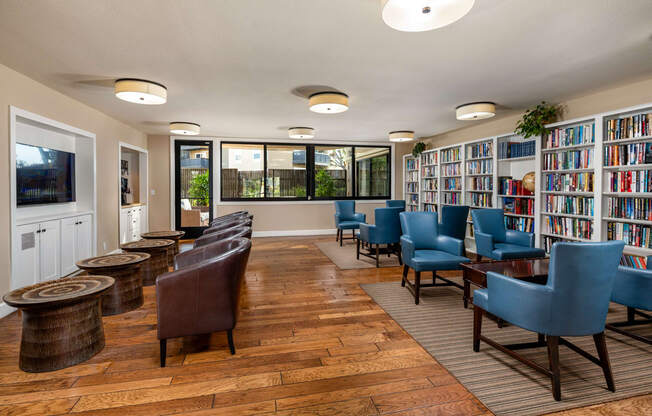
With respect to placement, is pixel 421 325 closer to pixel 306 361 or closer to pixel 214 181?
pixel 306 361

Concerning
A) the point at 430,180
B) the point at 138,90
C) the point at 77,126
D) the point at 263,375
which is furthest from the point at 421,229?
the point at 77,126

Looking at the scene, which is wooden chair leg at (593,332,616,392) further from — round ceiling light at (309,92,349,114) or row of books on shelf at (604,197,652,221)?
round ceiling light at (309,92,349,114)

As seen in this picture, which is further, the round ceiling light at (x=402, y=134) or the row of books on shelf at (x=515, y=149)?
the round ceiling light at (x=402, y=134)

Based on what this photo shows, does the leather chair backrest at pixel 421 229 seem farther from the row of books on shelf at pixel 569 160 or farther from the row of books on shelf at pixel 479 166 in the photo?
the row of books on shelf at pixel 479 166

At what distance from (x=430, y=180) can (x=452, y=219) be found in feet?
9.80

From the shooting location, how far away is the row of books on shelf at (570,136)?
14.5ft

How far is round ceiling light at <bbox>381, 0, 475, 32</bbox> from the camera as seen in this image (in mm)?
2049

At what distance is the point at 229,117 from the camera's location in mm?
6227

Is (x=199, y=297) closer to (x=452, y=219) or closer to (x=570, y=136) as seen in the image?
(x=452, y=219)

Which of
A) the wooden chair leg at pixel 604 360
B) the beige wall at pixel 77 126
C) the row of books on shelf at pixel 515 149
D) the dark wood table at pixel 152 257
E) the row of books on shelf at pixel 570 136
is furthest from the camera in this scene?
the row of books on shelf at pixel 515 149

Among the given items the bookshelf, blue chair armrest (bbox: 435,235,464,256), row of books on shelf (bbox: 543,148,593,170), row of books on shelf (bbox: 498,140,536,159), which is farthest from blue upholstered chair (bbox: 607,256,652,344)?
the bookshelf

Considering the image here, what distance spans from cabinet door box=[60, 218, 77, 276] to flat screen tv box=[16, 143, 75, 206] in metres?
0.38

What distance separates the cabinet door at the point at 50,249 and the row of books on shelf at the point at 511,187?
695 centimetres

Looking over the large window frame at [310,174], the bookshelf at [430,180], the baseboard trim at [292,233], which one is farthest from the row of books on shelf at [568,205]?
the baseboard trim at [292,233]
